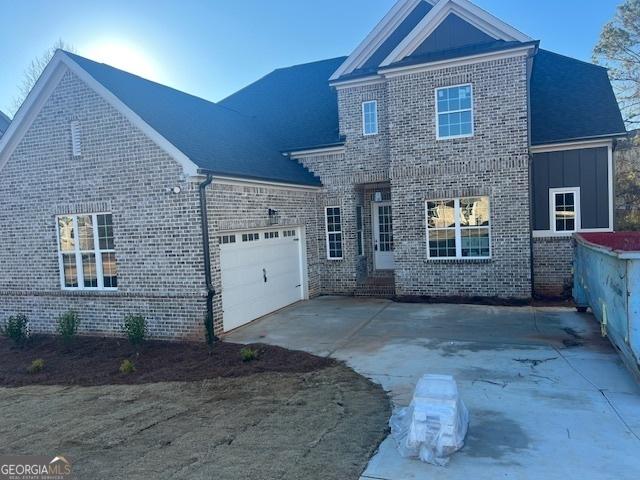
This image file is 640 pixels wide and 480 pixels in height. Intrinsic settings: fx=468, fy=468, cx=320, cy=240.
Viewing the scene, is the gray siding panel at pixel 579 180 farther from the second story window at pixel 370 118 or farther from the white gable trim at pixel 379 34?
the white gable trim at pixel 379 34

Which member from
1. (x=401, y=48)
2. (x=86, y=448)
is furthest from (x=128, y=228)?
(x=401, y=48)

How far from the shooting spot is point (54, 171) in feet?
35.9

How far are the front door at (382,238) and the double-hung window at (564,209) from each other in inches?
196

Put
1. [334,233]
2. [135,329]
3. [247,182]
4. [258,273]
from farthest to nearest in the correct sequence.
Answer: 1. [334,233]
2. [258,273]
3. [247,182]
4. [135,329]

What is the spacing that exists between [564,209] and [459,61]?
5.08 meters

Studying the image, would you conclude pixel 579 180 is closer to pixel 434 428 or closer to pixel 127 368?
pixel 434 428

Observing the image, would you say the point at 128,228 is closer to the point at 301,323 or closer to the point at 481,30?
the point at 301,323

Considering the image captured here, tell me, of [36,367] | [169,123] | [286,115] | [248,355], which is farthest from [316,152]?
[36,367]

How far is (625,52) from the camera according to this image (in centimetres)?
1991

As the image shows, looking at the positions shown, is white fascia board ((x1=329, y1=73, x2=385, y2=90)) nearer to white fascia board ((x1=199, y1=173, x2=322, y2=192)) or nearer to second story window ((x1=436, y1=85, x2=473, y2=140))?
second story window ((x1=436, y1=85, x2=473, y2=140))

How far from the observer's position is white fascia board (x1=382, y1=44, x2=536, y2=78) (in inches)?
470

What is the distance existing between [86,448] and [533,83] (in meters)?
15.7

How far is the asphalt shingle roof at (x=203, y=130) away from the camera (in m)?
10.2

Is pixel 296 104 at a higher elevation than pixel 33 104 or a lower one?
higher
